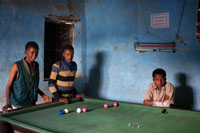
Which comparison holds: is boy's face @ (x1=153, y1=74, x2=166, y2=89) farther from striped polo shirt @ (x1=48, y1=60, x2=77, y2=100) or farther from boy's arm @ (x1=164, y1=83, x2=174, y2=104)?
striped polo shirt @ (x1=48, y1=60, x2=77, y2=100)

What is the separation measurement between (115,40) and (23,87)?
255cm

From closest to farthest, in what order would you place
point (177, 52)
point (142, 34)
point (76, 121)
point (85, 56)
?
1. point (76, 121)
2. point (177, 52)
3. point (142, 34)
4. point (85, 56)

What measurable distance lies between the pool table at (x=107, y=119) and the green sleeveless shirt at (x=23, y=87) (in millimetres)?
369

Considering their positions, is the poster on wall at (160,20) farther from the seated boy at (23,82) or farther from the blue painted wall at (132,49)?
the seated boy at (23,82)

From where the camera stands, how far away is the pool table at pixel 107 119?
1601 millimetres

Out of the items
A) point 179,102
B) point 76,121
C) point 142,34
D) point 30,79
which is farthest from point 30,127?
point 142,34

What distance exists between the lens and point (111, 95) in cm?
470

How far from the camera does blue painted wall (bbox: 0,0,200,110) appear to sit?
11.9 ft

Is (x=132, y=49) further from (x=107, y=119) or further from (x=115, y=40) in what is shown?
(x=107, y=119)

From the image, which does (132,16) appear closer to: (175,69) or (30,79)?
(175,69)

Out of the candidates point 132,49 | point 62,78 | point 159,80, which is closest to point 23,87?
point 62,78

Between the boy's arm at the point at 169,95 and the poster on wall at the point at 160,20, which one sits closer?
the boy's arm at the point at 169,95

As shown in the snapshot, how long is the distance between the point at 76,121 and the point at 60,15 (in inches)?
128

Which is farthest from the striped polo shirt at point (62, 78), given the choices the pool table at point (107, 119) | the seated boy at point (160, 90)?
the seated boy at point (160, 90)
